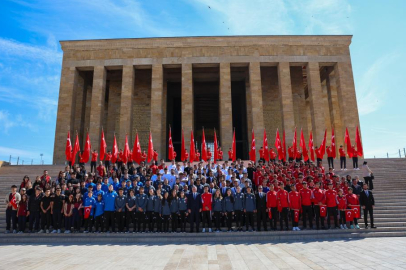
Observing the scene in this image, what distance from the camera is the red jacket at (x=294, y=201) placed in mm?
9336

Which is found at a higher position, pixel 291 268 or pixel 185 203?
pixel 185 203

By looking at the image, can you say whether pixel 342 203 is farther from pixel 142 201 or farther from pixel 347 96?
pixel 347 96

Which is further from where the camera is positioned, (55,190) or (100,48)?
(100,48)

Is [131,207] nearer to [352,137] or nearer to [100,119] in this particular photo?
[100,119]

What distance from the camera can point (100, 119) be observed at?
25266mm

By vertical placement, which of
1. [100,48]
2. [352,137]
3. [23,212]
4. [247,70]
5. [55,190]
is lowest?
[23,212]

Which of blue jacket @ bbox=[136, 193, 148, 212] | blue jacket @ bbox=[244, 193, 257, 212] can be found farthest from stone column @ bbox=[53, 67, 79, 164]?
blue jacket @ bbox=[244, 193, 257, 212]

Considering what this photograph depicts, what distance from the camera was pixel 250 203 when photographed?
9.31m

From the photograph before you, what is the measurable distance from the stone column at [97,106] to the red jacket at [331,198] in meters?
20.1

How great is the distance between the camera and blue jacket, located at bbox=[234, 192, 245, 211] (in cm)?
936

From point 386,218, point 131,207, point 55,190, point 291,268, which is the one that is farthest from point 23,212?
point 386,218

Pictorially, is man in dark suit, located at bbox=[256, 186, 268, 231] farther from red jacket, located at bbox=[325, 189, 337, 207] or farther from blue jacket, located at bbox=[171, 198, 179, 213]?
blue jacket, located at bbox=[171, 198, 179, 213]

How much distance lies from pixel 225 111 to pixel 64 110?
14.4m

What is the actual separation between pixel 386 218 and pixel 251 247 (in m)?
5.82
